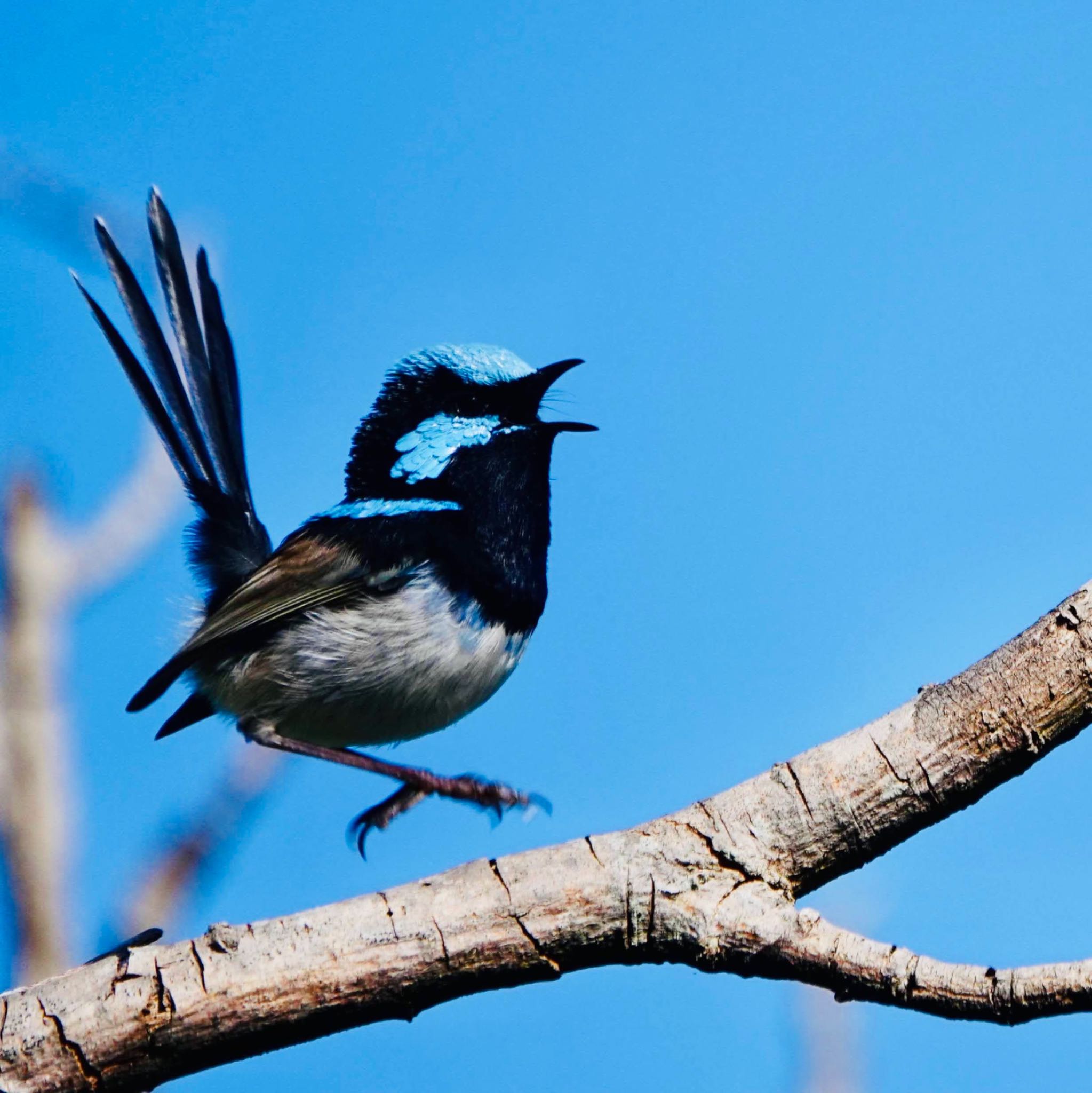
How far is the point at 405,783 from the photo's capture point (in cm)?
403

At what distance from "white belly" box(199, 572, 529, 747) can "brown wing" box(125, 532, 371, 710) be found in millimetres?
62

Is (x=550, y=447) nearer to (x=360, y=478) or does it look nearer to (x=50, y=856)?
(x=360, y=478)

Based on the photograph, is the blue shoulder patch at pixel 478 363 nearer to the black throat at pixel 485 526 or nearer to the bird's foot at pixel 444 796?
the black throat at pixel 485 526

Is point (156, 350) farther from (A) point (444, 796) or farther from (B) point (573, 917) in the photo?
(B) point (573, 917)

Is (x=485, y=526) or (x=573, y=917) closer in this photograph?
(x=573, y=917)

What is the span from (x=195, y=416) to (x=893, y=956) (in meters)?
3.47

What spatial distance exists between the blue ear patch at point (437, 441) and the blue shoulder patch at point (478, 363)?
0.54ft

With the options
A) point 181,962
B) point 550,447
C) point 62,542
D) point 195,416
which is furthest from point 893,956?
point 62,542

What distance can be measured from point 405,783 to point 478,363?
61.5 inches

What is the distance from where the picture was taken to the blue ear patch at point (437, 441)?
4402 millimetres

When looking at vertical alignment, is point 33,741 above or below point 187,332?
below

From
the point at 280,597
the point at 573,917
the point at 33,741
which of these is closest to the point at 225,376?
the point at 280,597

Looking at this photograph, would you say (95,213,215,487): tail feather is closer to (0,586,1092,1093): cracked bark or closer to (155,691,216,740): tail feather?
(155,691,216,740): tail feather

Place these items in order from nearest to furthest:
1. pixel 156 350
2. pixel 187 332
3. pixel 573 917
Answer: pixel 573 917 → pixel 156 350 → pixel 187 332
